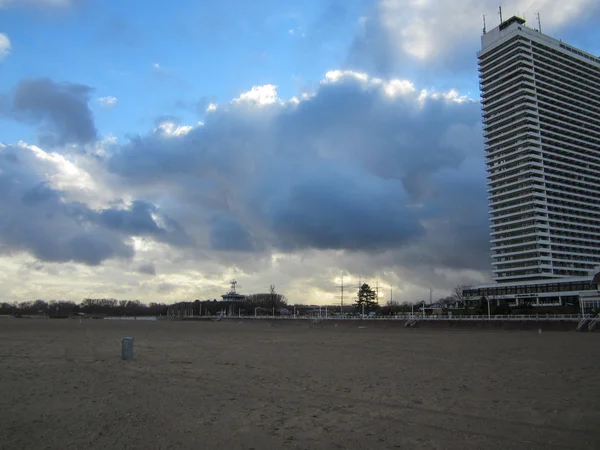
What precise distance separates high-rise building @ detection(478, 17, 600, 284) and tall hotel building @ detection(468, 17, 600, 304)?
1.14ft

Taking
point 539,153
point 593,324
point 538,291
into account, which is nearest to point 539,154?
point 539,153

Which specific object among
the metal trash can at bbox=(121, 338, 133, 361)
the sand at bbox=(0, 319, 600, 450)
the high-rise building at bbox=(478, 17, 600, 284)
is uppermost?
the high-rise building at bbox=(478, 17, 600, 284)

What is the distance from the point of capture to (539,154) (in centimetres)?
16375

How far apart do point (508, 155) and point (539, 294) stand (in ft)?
173

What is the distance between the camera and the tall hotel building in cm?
15700

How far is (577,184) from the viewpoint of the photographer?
170 metres

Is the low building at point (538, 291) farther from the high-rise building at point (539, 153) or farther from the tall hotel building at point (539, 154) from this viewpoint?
the high-rise building at point (539, 153)

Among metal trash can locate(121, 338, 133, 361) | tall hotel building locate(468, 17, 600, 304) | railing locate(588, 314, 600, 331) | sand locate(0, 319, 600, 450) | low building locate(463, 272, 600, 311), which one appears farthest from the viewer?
tall hotel building locate(468, 17, 600, 304)

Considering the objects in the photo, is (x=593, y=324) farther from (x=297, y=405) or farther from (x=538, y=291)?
(x=538, y=291)

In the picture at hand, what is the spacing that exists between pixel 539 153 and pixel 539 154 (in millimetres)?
475

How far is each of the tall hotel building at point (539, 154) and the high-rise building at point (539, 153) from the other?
35 centimetres

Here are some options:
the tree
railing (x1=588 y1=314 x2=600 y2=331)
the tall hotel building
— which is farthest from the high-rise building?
railing (x1=588 y1=314 x2=600 y2=331)

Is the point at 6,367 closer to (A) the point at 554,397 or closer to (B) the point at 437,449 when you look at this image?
(B) the point at 437,449

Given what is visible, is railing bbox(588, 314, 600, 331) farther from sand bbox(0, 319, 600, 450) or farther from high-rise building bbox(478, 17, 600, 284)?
high-rise building bbox(478, 17, 600, 284)
